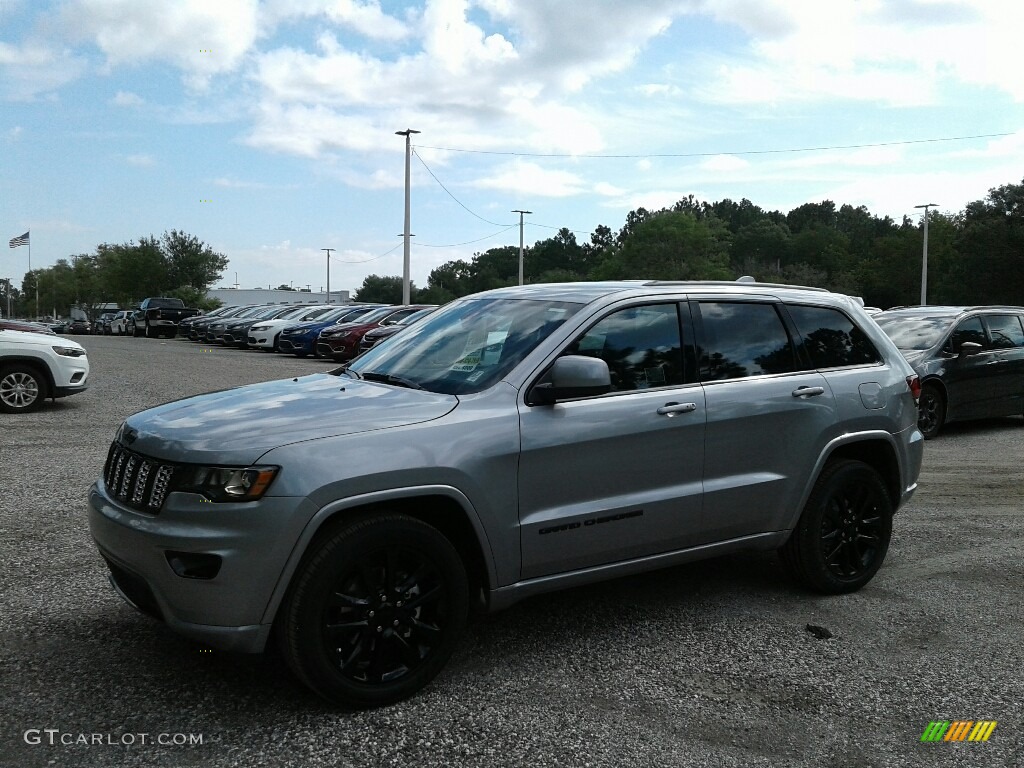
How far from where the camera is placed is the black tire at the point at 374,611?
3473 mm

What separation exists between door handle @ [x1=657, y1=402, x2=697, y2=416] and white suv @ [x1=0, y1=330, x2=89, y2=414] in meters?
10.6

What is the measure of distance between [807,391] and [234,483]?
3.02m


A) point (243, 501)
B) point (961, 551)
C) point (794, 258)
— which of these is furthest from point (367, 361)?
point (794, 258)

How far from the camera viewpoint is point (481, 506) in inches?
150

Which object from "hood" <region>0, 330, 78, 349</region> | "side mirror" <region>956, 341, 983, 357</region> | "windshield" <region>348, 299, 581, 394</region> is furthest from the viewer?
"hood" <region>0, 330, 78, 349</region>

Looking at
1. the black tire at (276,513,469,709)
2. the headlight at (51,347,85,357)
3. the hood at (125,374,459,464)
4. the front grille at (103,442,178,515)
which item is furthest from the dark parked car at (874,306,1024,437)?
the headlight at (51,347,85,357)

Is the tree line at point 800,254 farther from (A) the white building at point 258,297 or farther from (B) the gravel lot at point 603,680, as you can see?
(B) the gravel lot at point 603,680

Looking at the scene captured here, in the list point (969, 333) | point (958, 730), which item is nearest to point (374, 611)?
point (958, 730)

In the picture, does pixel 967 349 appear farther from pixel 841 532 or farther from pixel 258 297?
pixel 258 297

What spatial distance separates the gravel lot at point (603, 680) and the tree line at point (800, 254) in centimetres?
3157

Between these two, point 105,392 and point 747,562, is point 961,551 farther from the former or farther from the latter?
point 105,392

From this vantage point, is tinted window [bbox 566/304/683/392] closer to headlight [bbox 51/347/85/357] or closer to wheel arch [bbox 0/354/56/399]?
headlight [bbox 51/347/85/357]

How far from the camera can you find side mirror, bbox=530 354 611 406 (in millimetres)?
3920

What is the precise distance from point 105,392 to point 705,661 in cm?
1343
